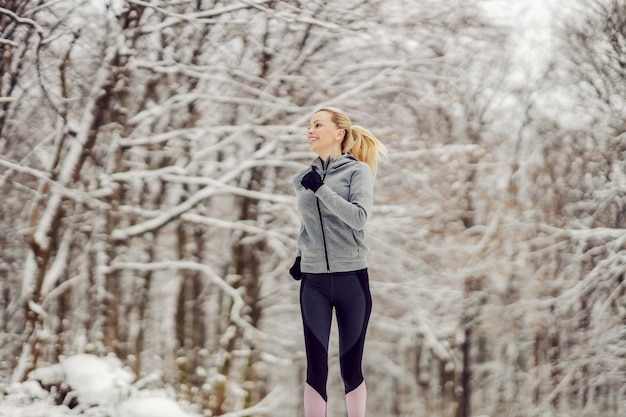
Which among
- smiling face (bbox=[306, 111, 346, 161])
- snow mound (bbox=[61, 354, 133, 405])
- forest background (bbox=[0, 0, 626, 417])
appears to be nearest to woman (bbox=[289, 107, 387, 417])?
smiling face (bbox=[306, 111, 346, 161])

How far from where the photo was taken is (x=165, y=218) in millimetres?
6051

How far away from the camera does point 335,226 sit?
8.12 feet

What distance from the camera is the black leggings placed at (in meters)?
2.46

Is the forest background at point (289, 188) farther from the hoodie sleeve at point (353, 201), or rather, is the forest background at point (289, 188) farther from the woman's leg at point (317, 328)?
the hoodie sleeve at point (353, 201)

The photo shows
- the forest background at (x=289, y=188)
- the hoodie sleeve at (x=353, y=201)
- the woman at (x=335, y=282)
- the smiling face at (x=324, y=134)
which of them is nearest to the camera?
the hoodie sleeve at (x=353, y=201)

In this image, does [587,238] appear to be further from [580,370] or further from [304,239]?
[304,239]

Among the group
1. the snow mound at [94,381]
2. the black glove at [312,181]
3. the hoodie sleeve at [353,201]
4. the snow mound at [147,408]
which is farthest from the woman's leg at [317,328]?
the snow mound at [94,381]

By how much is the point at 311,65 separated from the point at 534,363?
5.62 m

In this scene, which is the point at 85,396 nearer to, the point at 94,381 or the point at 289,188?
the point at 94,381

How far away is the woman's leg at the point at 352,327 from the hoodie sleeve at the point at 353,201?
0.25 metres

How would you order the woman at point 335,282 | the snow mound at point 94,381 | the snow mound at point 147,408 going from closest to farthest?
the woman at point 335,282, the snow mound at point 147,408, the snow mound at point 94,381

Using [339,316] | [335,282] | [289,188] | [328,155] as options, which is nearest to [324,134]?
[328,155]

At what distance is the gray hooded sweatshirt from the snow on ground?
8.07ft

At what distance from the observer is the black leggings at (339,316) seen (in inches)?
97.0
